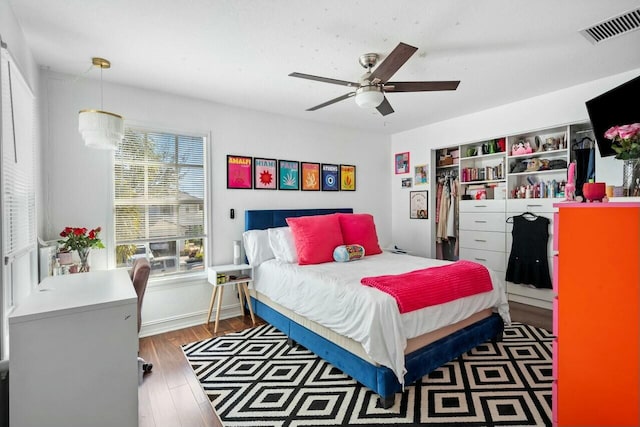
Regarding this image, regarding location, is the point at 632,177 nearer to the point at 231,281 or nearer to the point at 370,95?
the point at 370,95

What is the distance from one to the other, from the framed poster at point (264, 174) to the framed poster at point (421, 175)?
234cm

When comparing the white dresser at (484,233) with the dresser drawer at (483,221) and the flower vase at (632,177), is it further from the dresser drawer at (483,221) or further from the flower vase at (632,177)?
the flower vase at (632,177)

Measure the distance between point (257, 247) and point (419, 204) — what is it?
282 centimetres

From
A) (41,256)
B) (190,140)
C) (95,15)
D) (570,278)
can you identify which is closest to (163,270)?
(41,256)

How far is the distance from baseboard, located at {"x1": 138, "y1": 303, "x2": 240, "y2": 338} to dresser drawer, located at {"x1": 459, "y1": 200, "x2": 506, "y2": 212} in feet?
11.4

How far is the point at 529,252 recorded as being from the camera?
3869mm

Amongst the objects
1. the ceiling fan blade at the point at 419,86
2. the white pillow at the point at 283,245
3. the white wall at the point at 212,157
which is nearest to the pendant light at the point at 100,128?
the white wall at the point at 212,157

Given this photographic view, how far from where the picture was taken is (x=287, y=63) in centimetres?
277

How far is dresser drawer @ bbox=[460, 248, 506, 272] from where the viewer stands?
4.21 metres

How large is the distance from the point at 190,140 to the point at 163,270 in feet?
4.93

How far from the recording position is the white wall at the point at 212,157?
293 cm

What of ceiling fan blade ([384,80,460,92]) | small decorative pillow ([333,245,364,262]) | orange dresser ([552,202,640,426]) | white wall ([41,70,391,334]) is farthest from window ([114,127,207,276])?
orange dresser ([552,202,640,426])

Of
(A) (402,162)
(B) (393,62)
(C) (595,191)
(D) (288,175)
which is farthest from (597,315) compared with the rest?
(A) (402,162)

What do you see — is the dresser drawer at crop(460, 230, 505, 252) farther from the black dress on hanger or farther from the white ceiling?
the white ceiling
